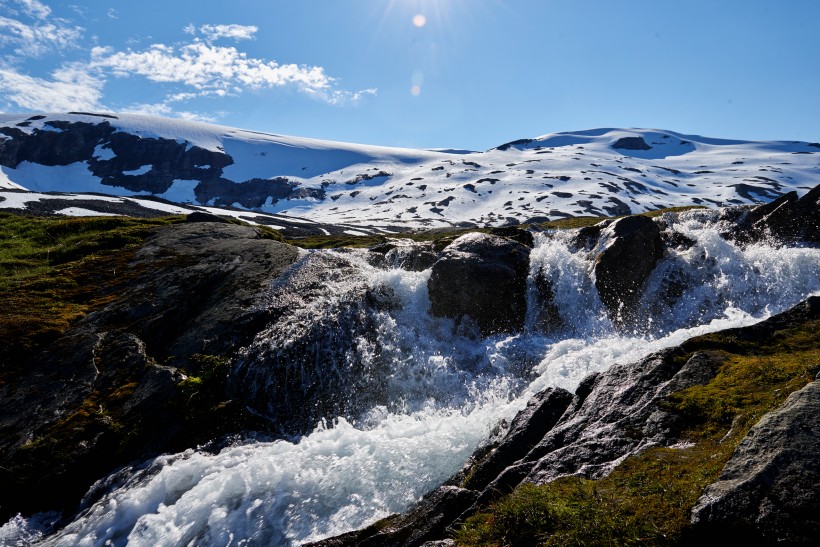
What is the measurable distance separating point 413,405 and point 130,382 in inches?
479

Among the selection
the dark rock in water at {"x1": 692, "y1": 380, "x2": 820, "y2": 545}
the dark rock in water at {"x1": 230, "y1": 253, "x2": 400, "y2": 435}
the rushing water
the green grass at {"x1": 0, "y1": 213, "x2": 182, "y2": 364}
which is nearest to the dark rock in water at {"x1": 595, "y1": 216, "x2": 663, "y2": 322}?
the rushing water

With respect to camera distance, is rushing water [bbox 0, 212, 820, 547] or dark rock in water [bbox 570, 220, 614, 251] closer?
rushing water [bbox 0, 212, 820, 547]

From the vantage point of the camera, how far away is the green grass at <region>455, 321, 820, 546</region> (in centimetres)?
559

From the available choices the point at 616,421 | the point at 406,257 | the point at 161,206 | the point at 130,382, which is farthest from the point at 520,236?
the point at 161,206

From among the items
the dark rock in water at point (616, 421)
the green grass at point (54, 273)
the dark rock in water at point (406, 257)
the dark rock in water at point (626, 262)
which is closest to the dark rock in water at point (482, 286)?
the dark rock in water at point (406, 257)

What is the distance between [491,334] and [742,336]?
13780 millimetres

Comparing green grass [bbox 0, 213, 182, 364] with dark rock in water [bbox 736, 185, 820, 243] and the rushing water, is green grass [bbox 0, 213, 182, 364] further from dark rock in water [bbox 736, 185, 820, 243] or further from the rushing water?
dark rock in water [bbox 736, 185, 820, 243]

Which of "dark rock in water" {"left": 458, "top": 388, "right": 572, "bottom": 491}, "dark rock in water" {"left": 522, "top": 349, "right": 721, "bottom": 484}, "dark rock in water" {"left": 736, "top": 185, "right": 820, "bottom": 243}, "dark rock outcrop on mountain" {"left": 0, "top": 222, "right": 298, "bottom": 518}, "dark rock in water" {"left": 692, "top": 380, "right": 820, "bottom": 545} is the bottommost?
"dark rock outcrop on mountain" {"left": 0, "top": 222, "right": 298, "bottom": 518}

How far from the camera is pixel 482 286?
26.1m

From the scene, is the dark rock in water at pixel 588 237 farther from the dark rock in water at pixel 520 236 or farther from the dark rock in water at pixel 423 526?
the dark rock in water at pixel 423 526

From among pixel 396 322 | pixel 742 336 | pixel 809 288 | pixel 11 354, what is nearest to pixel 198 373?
pixel 11 354

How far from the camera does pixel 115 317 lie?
74.6 feet

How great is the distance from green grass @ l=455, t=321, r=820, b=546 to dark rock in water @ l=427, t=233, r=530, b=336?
15835mm

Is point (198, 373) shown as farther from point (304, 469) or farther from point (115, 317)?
point (304, 469)
